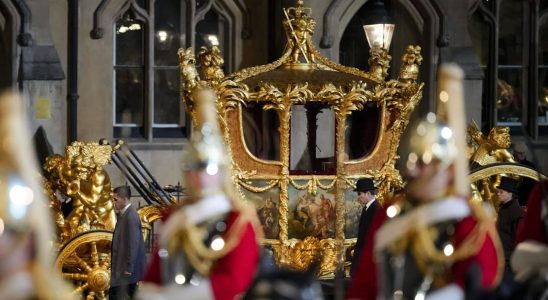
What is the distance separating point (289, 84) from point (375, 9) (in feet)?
22.9

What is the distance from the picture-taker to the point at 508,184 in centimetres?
1906

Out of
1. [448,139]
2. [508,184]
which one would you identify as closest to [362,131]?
[508,184]

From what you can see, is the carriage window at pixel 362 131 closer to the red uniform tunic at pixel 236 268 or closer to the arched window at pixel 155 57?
the red uniform tunic at pixel 236 268

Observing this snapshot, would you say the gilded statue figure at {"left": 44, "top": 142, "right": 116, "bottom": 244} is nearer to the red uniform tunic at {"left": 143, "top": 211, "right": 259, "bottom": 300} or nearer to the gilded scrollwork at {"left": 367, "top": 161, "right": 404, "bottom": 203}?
the gilded scrollwork at {"left": 367, "top": 161, "right": 404, "bottom": 203}

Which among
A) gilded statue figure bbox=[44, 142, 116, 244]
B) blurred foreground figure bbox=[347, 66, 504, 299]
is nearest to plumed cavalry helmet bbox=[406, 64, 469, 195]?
blurred foreground figure bbox=[347, 66, 504, 299]

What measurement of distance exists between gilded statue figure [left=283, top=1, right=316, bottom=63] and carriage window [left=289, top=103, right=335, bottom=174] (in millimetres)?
609

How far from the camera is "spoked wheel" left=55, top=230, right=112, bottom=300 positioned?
62.6 ft

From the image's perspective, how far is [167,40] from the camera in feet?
94.2

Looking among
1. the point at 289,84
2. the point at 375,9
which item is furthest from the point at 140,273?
the point at 375,9

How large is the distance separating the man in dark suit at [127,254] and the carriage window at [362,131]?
242 cm

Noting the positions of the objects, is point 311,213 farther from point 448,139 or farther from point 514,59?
point 514,59

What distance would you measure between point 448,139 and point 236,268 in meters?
1.41

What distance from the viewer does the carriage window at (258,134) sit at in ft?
62.4

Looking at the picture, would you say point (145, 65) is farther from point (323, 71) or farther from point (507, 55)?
point (323, 71)
